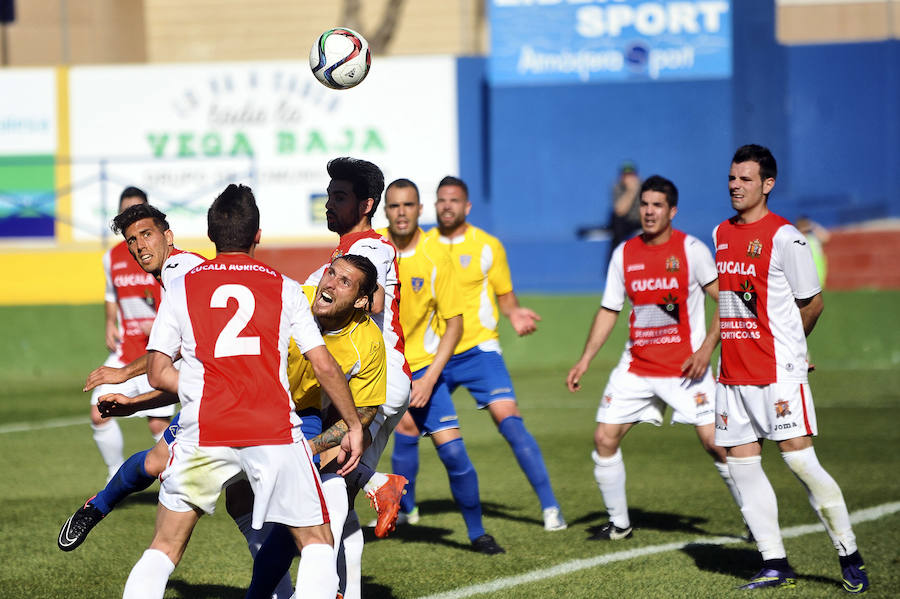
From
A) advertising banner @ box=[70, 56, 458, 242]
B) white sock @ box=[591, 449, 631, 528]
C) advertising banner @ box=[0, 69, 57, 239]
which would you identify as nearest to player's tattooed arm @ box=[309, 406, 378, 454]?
white sock @ box=[591, 449, 631, 528]

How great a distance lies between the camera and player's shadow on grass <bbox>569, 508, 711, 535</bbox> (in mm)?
8078

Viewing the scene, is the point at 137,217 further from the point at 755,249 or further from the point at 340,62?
the point at 755,249

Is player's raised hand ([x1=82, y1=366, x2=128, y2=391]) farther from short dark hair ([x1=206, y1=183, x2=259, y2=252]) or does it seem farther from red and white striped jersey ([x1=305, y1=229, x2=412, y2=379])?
red and white striped jersey ([x1=305, y1=229, x2=412, y2=379])

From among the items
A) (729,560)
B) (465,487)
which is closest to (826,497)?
(729,560)

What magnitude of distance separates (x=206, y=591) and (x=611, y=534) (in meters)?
2.59

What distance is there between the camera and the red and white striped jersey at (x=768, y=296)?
21.4ft

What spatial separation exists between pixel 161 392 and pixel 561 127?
58.1ft

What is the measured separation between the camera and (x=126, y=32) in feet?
98.3

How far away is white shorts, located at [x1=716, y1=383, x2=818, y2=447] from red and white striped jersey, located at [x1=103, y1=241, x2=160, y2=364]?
174 inches

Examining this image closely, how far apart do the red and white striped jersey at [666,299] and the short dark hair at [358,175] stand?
7.54ft

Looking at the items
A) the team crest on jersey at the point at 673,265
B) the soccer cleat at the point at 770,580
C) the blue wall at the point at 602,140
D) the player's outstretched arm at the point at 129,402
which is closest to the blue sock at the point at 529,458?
the team crest on jersey at the point at 673,265

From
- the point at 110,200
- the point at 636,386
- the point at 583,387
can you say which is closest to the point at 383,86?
the point at 110,200

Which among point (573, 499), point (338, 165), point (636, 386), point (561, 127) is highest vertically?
point (561, 127)

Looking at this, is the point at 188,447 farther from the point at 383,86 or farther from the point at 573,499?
the point at 383,86
